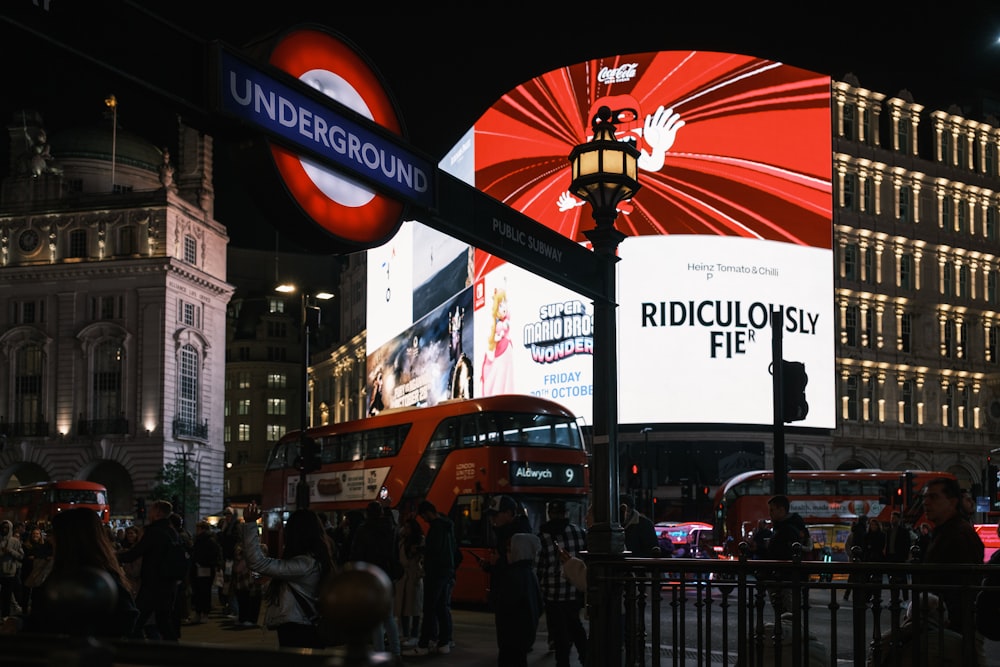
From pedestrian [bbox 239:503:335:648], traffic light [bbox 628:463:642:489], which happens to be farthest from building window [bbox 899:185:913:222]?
pedestrian [bbox 239:503:335:648]

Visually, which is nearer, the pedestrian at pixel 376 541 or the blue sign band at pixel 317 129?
the blue sign band at pixel 317 129

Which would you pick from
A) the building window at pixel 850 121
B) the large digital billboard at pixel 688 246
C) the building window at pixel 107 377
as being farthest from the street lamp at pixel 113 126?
the building window at pixel 850 121

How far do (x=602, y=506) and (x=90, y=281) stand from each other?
68.7 meters

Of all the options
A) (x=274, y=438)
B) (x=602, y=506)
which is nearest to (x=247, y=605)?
(x=602, y=506)

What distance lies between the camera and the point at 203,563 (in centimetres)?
1830

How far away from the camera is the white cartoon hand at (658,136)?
53.8 metres

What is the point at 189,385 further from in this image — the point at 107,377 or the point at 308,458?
the point at 308,458

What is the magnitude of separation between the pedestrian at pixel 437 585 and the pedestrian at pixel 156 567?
3298mm

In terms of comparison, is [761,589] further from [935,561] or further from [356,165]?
[356,165]

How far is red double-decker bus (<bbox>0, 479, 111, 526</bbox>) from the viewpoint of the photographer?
4347 cm

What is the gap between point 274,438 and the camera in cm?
11631

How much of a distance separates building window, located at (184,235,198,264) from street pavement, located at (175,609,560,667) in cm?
5588

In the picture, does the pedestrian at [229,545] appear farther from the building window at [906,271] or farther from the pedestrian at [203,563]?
the building window at [906,271]

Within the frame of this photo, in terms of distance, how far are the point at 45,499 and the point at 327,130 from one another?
138ft
